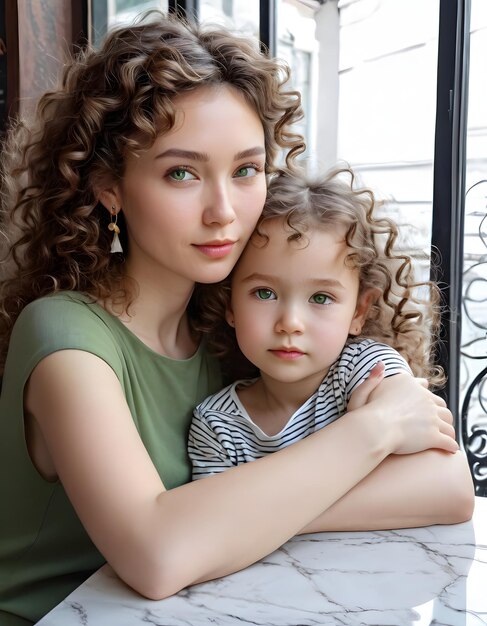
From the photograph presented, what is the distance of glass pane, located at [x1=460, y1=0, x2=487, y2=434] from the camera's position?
187cm

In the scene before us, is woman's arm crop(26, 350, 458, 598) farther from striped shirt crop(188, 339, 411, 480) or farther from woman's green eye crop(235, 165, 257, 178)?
woman's green eye crop(235, 165, 257, 178)

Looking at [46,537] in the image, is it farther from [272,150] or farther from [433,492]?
[272,150]

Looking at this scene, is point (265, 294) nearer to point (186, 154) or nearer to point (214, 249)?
point (214, 249)

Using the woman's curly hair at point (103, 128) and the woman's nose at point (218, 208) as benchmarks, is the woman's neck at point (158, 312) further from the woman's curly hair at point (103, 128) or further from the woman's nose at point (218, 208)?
the woman's nose at point (218, 208)

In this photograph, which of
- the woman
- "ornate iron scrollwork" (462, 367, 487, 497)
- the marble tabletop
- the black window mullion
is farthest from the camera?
"ornate iron scrollwork" (462, 367, 487, 497)

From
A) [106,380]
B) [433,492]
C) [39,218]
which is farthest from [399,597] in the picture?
[39,218]

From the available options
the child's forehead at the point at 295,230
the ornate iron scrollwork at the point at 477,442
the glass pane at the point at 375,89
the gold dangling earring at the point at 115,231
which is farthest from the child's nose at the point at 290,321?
the ornate iron scrollwork at the point at 477,442

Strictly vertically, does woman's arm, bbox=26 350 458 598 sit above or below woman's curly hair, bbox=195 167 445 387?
below

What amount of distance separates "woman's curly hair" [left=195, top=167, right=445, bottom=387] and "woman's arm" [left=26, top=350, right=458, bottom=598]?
0.35 m

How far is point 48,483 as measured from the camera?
53.9 inches

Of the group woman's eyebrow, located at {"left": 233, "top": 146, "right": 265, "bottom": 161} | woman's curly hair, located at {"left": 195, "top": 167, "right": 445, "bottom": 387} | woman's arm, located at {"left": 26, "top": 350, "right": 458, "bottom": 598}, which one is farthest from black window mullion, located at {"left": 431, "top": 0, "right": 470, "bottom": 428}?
woman's arm, located at {"left": 26, "top": 350, "right": 458, "bottom": 598}

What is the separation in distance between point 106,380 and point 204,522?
0.29 metres

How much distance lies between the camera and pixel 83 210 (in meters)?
1.45

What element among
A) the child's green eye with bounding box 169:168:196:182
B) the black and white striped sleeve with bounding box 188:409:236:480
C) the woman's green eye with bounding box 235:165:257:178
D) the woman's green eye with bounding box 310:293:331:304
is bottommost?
the black and white striped sleeve with bounding box 188:409:236:480
